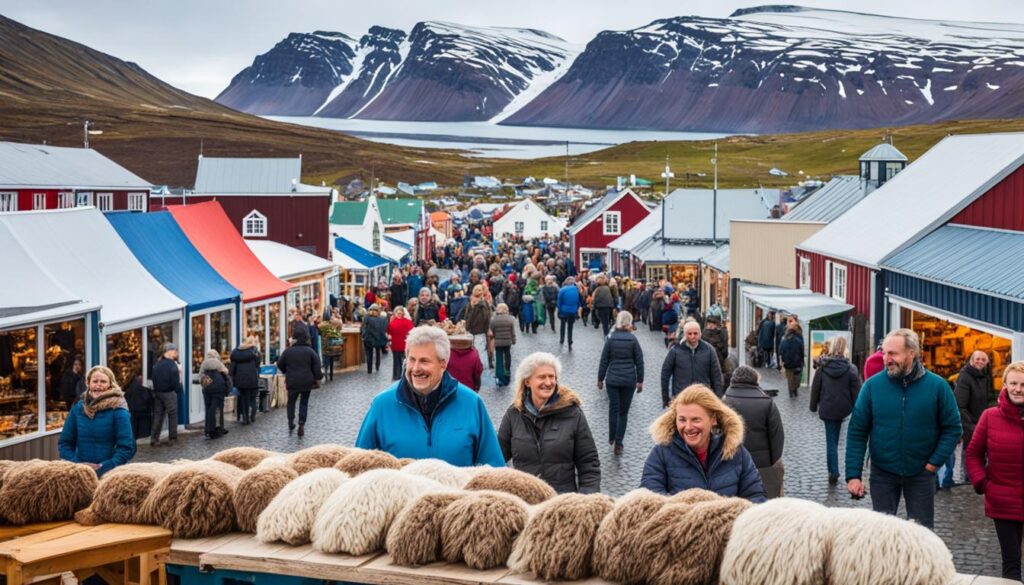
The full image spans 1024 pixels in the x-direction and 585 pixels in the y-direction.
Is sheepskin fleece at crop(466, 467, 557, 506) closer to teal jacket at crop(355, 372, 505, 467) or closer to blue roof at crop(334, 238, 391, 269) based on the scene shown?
teal jacket at crop(355, 372, 505, 467)

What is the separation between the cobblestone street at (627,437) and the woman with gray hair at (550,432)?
12.2 feet

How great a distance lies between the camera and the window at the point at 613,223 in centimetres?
7150

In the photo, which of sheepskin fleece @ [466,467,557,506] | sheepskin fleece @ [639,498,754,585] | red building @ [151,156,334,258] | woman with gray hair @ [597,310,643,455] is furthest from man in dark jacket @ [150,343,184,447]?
red building @ [151,156,334,258]

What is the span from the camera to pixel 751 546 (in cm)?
468

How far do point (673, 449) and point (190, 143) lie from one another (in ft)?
610

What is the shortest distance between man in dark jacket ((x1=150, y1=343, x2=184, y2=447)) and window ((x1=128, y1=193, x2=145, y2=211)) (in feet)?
181

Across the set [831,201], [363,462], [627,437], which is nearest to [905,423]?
[363,462]

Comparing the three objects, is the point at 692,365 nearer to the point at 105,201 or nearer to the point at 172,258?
the point at 172,258

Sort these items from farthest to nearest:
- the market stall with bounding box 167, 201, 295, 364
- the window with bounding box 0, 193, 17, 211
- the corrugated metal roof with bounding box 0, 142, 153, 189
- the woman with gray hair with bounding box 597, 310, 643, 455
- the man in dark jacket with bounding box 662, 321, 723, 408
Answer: the corrugated metal roof with bounding box 0, 142, 153, 189 → the window with bounding box 0, 193, 17, 211 → the market stall with bounding box 167, 201, 295, 364 → the woman with gray hair with bounding box 597, 310, 643, 455 → the man in dark jacket with bounding box 662, 321, 723, 408

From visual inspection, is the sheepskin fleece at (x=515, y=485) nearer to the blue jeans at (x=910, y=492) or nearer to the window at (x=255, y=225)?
the blue jeans at (x=910, y=492)

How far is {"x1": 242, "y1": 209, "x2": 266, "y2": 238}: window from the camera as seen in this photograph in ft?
177

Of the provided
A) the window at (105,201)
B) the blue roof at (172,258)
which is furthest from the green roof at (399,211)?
the blue roof at (172,258)

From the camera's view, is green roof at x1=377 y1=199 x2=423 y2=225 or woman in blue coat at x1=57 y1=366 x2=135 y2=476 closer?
woman in blue coat at x1=57 y1=366 x2=135 y2=476

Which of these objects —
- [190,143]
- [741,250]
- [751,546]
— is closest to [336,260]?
[741,250]
